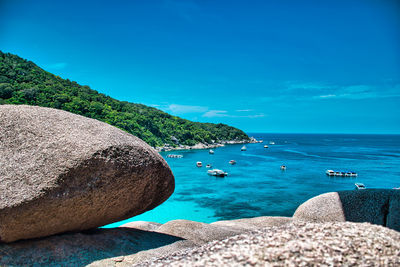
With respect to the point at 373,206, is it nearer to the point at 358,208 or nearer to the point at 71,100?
the point at 358,208

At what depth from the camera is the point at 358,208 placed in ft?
30.1

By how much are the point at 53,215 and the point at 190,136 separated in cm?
10460

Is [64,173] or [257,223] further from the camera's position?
[257,223]

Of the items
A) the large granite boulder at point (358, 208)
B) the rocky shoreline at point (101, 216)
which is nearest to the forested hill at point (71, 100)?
the rocky shoreline at point (101, 216)

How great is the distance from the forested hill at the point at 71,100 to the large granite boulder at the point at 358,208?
140 ft

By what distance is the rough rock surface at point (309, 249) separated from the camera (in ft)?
15.3

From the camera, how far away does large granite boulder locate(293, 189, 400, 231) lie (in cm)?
851

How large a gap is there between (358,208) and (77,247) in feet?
29.8

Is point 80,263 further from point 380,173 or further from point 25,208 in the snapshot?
Result: point 380,173

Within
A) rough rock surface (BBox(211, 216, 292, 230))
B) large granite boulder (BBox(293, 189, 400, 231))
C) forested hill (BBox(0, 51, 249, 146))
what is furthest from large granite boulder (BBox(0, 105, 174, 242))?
forested hill (BBox(0, 51, 249, 146))

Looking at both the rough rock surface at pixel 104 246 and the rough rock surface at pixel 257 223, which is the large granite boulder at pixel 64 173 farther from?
the rough rock surface at pixel 257 223

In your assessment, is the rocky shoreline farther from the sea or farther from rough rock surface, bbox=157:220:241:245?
the sea

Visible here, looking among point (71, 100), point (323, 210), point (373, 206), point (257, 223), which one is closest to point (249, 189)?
point (257, 223)

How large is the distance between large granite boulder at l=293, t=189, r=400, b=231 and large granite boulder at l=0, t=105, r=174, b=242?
619 cm
